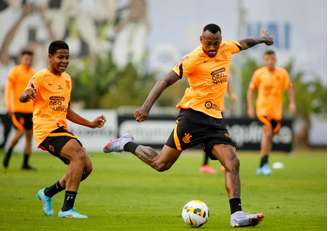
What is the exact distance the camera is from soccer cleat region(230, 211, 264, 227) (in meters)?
11.8

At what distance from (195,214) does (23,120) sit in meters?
11.0

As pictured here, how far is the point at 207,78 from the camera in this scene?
12.8 m

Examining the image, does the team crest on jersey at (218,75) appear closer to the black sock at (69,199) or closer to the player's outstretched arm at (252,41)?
the player's outstretched arm at (252,41)

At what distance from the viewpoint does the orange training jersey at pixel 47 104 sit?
43.1ft

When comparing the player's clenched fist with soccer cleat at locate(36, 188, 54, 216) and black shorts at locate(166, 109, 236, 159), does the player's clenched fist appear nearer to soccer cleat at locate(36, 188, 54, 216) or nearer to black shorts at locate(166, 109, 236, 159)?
black shorts at locate(166, 109, 236, 159)

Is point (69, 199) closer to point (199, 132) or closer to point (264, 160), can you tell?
point (199, 132)

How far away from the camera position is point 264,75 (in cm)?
2280

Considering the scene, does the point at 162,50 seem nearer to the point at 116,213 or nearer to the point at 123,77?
the point at 123,77

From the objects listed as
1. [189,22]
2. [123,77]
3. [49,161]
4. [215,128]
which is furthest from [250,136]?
[215,128]

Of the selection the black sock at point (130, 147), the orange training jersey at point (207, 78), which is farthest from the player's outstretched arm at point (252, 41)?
the black sock at point (130, 147)

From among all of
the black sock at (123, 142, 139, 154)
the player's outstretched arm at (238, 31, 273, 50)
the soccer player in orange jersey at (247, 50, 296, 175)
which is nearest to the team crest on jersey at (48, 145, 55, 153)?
the black sock at (123, 142, 139, 154)

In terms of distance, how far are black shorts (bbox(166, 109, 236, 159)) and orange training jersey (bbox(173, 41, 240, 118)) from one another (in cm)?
10

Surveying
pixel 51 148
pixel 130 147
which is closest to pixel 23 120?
pixel 130 147

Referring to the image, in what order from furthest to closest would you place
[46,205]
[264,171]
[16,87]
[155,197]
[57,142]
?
[16,87]
[264,171]
[155,197]
[46,205]
[57,142]
